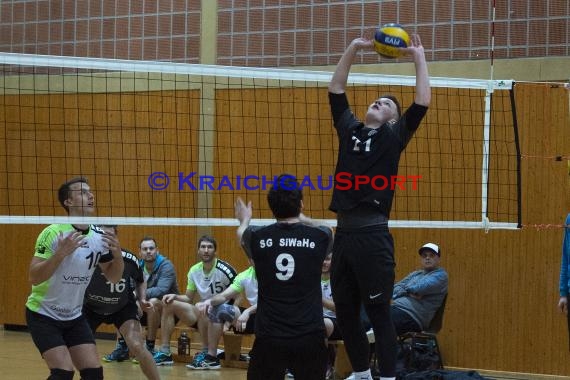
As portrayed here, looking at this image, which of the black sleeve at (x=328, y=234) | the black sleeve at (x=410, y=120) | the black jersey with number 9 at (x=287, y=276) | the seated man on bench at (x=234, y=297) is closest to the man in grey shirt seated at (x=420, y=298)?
the seated man on bench at (x=234, y=297)

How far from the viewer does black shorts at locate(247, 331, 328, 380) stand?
5.50 metres

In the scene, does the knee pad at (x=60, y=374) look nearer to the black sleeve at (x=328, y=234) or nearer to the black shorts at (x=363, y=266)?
the black shorts at (x=363, y=266)

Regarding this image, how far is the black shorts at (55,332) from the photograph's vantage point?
7027 mm

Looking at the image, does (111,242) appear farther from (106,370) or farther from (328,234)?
(106,370)

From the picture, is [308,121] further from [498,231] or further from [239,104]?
[498,231]

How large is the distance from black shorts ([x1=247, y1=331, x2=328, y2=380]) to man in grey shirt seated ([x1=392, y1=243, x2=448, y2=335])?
486cm

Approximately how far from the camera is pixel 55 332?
708 cm

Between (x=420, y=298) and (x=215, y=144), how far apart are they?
3735 millimetres

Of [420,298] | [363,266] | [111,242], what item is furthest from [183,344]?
[363,266]

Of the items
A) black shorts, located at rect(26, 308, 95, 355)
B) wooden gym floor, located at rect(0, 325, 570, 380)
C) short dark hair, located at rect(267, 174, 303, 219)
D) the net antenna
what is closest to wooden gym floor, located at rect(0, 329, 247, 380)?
wooden gym floor, located at rect(0, 325, 570, 380)

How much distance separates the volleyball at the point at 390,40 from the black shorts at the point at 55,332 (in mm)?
3010

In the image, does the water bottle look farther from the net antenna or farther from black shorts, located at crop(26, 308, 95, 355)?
black shorts, located at crop(26, 308, 95, 355)

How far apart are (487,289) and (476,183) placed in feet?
4.05

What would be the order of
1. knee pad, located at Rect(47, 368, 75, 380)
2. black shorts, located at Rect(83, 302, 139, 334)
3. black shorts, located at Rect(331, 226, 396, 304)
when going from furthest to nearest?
black shorts, located at Rect(83, 302, 139, 334)
knee pad, located at Rect(47, 368, 75, 380)
black shorts, located at Rect(331, 226, 396, 304)
